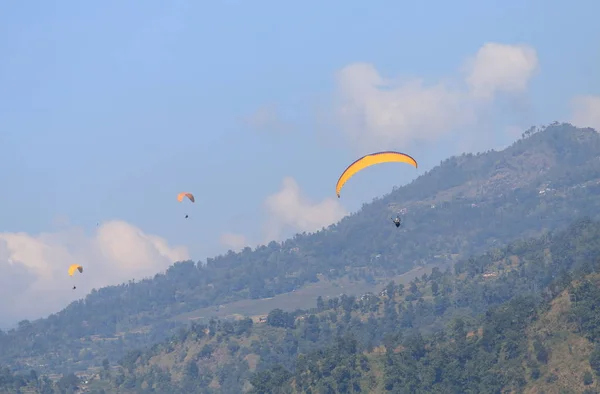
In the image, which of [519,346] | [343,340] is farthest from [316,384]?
[519,346]

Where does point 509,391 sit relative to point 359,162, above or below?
below

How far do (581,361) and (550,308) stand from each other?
64.6 ft

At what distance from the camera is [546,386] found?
14738cm

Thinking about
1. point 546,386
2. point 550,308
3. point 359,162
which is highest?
point 359,162

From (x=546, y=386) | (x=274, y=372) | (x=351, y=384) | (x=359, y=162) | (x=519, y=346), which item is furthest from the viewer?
(x=274, y=372)

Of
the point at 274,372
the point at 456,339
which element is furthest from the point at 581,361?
the point at 274,372

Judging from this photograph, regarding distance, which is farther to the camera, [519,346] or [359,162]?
[519,346]

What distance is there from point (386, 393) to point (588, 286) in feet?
121

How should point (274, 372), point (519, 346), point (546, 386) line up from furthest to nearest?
point (274, 372) < point (519, 346) < point (546, 386)

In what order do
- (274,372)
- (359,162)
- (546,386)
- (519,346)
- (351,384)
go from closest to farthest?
1. (359,162)
2. (546,386)
3. (519,346)
4. (351,384)
5. (274,372)

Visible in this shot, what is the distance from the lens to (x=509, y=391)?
501 ft

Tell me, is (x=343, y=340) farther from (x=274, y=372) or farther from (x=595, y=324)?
(x=595, y=324)

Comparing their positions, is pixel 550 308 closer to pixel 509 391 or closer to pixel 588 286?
pixel 588 286

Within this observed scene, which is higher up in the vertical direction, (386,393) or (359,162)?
(359,162)
